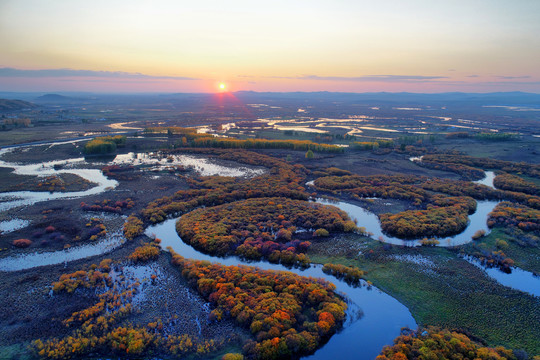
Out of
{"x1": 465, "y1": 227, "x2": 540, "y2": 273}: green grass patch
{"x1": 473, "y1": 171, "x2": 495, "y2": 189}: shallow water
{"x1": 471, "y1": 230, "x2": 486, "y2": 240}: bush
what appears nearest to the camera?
{"x1": 465, "y1": 227, "x2": 540, "y2": 273}: green grass patch

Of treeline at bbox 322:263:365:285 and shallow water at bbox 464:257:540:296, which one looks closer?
shallow water at bbox 464:257:540:296

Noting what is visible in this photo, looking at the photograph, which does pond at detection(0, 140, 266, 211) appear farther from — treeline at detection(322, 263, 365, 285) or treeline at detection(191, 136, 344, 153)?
treeline at detection(322, 263, 365, 285)

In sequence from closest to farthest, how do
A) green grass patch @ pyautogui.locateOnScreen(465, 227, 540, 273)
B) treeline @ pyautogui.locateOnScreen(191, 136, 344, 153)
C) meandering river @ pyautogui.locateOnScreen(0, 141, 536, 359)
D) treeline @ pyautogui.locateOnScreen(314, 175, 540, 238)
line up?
meandering river @ pyautogui.locateOnScreen(0, 141, 536, 359) → green grass patch @ pyautogui.locateOnScreen(465, 227, 540, 273) → treeline @ pyautogui.locateOnScreen(314, 175, 540, 238) → treeline @ pyautogui.locateOnScreen(191, 136, 344, 153)

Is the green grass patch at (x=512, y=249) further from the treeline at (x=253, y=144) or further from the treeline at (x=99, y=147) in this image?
the treeline at (x=99, y=147)

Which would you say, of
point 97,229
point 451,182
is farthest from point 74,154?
point 451,182

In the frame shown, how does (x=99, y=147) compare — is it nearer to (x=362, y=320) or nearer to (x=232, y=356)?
(x=232, y=356)

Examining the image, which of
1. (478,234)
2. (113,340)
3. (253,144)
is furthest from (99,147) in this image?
(478,234)

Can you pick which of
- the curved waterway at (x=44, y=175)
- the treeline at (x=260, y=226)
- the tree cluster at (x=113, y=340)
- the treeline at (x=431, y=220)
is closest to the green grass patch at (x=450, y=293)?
the treeline at (x=431, y=220)

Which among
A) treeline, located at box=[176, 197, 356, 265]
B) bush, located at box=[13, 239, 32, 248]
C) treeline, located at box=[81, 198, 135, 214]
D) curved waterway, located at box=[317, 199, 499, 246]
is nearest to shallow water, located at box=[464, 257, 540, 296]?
curved waterway, located at box=[317, 199, 499, 246]
